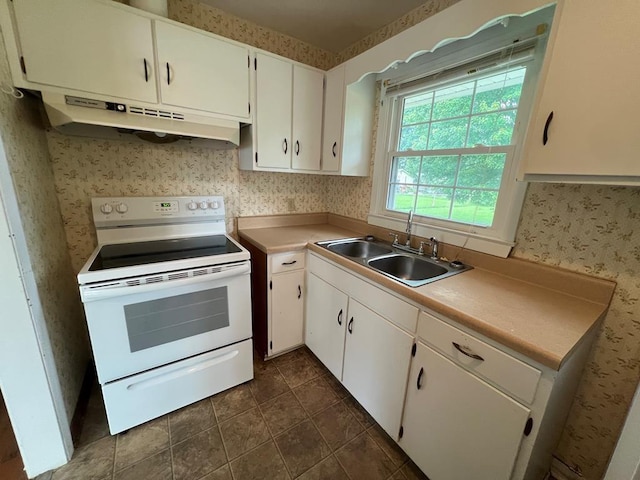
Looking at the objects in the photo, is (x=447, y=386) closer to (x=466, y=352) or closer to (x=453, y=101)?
(x=466, y=352)

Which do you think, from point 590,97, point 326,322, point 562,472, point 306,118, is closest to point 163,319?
point 326,322

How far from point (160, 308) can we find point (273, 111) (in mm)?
1491

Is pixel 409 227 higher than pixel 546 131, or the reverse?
pixel 546 131

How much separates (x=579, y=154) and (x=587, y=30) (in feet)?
1.28

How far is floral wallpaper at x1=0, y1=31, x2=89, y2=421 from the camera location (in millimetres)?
1104

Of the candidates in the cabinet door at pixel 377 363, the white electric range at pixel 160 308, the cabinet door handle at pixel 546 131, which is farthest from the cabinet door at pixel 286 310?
the cabinet door handle at pixel 546 131

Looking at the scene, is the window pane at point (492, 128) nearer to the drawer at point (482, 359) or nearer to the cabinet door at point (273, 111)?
the drawer at point (482, 359)

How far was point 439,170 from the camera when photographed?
1726 mm

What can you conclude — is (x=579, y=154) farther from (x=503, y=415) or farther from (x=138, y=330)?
(x=138, y=330)

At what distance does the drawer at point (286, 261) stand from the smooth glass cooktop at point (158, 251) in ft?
0.84

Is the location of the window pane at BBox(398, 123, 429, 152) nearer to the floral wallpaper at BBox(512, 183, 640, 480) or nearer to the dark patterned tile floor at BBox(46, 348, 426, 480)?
the floral wallpaper at BBox(512, 183, 640, 480)

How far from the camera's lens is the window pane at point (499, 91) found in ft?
4.32

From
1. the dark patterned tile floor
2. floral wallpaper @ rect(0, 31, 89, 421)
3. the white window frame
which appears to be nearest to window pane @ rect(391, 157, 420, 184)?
the white window frame

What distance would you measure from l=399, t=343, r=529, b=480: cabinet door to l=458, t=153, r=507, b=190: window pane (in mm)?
1011
